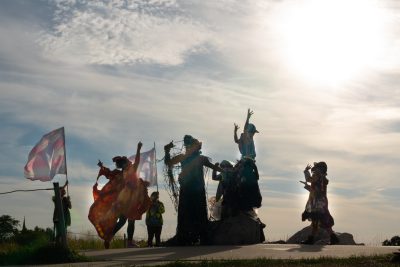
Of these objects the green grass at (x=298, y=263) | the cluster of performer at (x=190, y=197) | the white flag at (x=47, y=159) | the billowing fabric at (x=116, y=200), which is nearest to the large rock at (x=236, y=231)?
the cluster of performer at (x=190, y=197)

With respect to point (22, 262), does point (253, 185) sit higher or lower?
higher

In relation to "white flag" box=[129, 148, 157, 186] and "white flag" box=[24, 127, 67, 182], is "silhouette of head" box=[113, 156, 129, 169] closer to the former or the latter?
"white flag" box=[24, 127, 67, 182]

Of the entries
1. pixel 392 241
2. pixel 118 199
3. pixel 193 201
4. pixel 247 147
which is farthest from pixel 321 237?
pixel 118 199

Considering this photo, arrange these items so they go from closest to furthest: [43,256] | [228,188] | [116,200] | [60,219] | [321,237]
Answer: [43,256] → [60,219] → [116,200] → [228,188] → [321,237]

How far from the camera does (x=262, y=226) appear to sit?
65.0 feet

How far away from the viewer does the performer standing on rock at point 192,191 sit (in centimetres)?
1889

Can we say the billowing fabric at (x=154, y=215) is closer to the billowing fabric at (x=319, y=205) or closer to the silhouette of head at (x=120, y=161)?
the silhouette of head at (x=120, y=161)

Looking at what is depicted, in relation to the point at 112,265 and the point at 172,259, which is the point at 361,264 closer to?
the point at 172,259

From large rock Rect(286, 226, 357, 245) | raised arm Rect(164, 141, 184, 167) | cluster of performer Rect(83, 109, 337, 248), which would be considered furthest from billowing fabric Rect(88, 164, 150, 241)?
large rock Rect(286, 226, 357, 245)

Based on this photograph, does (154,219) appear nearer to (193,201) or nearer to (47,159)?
(193,201)

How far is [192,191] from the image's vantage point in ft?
62.3

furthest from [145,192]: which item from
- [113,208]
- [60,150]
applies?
[60,150]

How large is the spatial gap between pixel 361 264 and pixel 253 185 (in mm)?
7097

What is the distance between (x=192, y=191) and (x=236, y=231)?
61.0 inches
